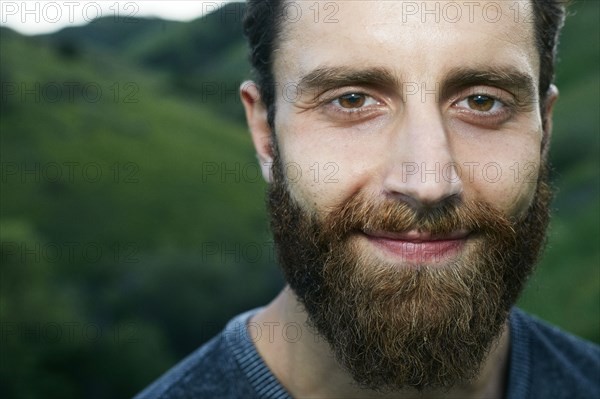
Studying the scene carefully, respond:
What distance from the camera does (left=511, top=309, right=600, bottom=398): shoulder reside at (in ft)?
14.0

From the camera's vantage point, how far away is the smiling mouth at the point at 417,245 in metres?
3.37

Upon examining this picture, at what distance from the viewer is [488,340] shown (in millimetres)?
3680

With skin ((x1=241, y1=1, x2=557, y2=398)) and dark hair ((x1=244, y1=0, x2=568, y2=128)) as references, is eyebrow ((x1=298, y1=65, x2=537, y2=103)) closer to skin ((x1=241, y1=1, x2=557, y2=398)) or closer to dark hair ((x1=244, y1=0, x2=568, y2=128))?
skin ((x1=241, y1=1, x2=557, y2=398))

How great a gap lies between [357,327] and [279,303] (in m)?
0.87

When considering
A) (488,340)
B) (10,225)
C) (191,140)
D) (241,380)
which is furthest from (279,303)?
(191,140)

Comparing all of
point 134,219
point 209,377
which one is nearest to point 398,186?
point 209,377

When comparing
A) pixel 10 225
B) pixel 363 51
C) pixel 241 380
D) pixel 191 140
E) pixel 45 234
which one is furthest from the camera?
pixel 191 140

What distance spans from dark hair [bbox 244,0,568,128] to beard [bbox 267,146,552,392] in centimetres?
56

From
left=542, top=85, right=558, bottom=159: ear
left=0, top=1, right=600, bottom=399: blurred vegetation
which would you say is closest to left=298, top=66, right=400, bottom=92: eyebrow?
left=542, top=85, right=558, bottom=159: ear

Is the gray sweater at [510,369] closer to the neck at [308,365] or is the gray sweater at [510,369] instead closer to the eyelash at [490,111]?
the neck at [308,365]

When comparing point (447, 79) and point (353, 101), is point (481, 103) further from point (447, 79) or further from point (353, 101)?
point (353, 101)

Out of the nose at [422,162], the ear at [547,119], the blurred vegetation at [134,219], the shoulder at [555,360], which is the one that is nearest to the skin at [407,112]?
the nose at [422,162]

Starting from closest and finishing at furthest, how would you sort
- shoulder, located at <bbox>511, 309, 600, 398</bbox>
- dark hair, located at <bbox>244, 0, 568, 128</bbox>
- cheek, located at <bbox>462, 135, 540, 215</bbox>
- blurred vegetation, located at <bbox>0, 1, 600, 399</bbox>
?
cheek, located at <bbox>462, 135, 540, 215</bbox> < dark hair, located at <bbox>244, 0, 568, 128</bbox> < shoulder, located at <bbox>511, 309, 600, 398</bbox> < blurred vegetation, located at <bbox>0, 1, 600, 399</bbox>

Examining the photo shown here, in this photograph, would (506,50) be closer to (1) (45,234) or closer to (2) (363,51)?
(2) (363,51)
